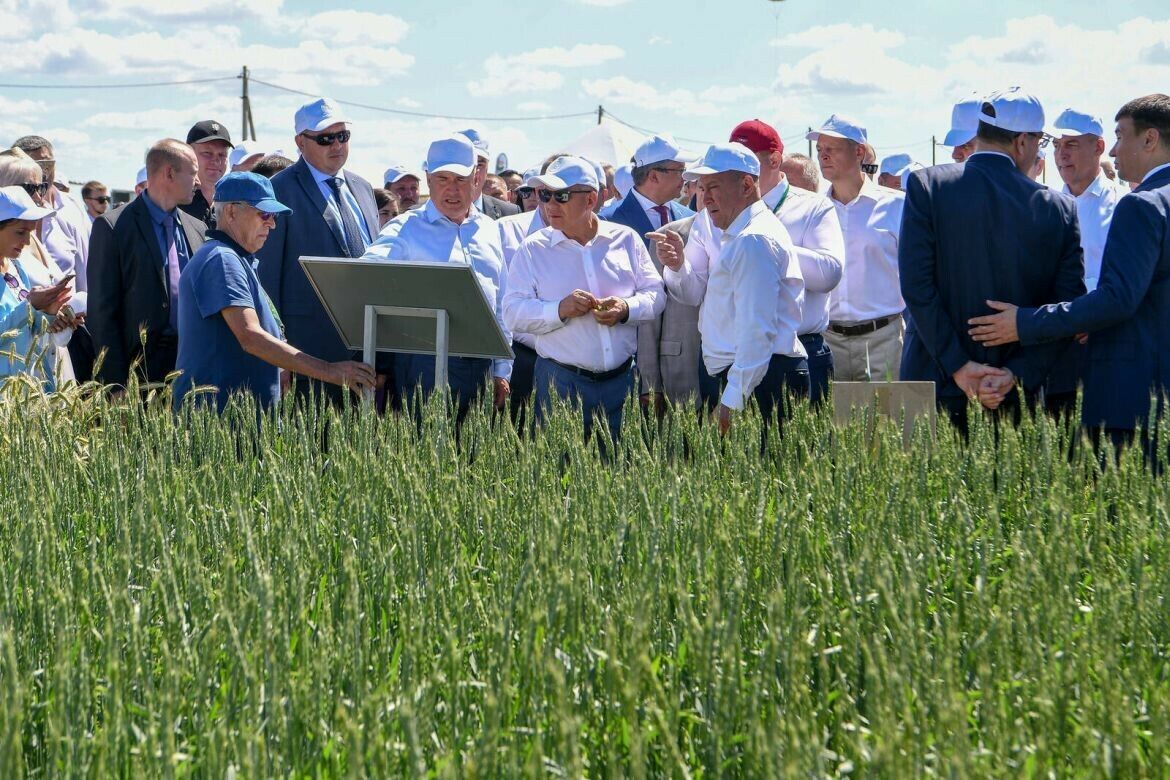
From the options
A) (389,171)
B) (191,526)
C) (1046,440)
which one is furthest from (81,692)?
(389,171)

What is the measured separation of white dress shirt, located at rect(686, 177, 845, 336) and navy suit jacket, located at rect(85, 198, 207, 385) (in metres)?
2.51

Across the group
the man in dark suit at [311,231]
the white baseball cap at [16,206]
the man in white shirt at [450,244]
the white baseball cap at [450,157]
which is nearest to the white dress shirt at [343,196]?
the man in dark suit at [311,231]

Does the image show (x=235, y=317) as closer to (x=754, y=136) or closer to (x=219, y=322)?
(x=219, y=322)

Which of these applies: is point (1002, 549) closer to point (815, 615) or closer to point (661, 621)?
point (815, 615)

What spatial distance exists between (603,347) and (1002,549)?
8.67ft

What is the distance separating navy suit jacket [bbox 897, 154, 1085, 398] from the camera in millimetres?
4867

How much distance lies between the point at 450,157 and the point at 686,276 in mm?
1235

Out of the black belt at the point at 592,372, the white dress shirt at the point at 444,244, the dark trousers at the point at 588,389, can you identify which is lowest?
the dark trousers at the point at 588,389

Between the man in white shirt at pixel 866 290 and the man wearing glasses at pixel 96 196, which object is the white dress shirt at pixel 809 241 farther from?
the man wearing glasses at pixel 96 196

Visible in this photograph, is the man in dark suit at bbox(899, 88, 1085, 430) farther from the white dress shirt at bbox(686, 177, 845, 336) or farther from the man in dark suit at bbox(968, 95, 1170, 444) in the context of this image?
the white dress shirt at bbox(686, 177, 845, 336)

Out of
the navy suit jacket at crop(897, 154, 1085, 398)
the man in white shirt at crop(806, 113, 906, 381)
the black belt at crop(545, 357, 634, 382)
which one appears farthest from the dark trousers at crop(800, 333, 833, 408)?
the man in white shirt at crop(806, 113, 906, 381)

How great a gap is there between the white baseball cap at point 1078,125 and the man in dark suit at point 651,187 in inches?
82.3

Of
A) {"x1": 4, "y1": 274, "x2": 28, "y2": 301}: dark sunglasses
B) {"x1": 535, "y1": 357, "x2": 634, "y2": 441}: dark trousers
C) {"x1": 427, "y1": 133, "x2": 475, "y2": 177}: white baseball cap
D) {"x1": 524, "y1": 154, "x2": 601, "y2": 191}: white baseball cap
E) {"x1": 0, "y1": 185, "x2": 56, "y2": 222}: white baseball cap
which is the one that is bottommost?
{"x1": 535, "y1": 357, "x2": 634, "y2": 441}: dark trousers

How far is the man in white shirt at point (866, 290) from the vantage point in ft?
21.7
